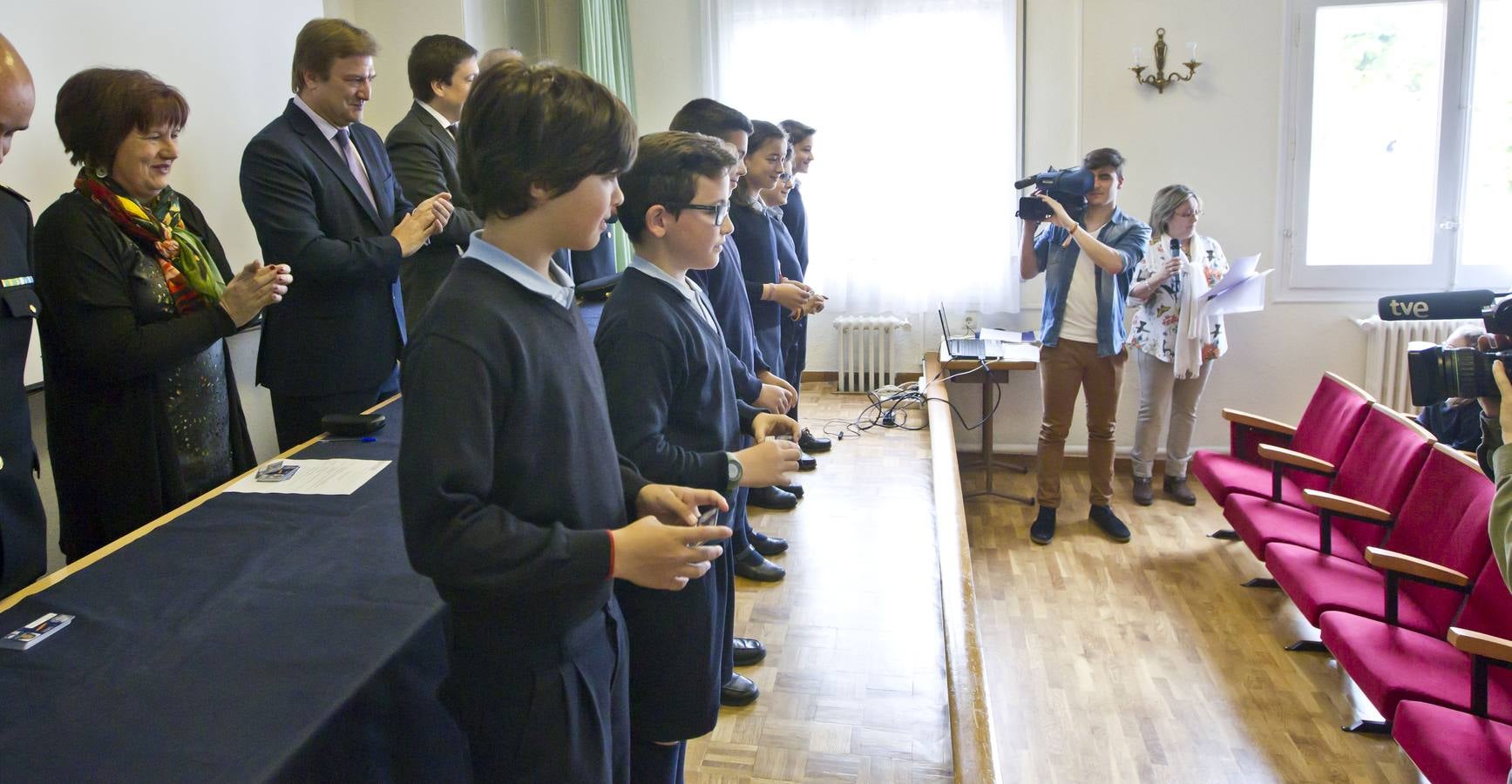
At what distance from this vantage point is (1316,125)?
4.85 m

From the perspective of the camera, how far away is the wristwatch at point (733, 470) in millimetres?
1416

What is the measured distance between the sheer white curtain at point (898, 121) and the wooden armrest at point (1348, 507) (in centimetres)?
232

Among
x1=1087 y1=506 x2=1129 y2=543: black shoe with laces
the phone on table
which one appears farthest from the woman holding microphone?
the phone on table

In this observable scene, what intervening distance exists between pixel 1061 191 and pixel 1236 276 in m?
1.05

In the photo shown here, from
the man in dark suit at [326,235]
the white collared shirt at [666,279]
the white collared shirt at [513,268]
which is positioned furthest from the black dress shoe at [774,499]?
the white collared shirt at [513,268]

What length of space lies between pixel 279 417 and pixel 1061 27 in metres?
4.09

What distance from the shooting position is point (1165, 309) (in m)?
4.59

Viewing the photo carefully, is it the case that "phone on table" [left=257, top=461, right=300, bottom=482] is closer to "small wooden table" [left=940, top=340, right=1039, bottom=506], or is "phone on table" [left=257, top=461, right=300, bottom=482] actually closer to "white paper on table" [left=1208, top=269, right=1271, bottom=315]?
"small wooden table" [left=940, top=340, right=1039, bottom=506]

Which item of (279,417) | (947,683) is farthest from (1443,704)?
(279,417)

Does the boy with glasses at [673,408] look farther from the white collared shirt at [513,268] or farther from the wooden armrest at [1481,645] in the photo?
the wooden armrest at [1481,645]

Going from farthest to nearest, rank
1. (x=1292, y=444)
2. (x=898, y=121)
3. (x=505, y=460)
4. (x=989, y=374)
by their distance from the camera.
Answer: (x=898, y=121) → (x=989, y=374) → (x=1292, y=444) → (x=505, y=460)

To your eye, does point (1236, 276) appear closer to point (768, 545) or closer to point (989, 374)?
point (989, 374)

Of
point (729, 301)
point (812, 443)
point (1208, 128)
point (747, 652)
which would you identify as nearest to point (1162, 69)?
point (1208, 128)

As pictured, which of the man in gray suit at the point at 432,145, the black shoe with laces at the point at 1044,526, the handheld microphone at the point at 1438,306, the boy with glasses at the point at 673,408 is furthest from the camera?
the black shoe with laces at the point at 1044,526
